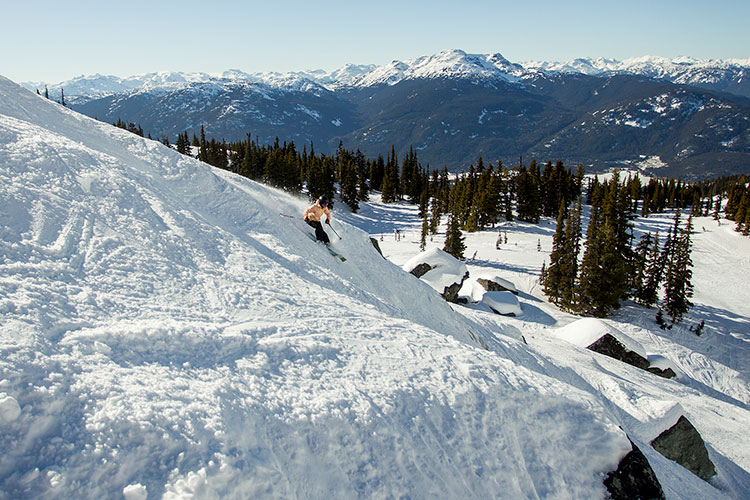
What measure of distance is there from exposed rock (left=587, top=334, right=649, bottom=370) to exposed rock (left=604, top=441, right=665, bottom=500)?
18.2 meters

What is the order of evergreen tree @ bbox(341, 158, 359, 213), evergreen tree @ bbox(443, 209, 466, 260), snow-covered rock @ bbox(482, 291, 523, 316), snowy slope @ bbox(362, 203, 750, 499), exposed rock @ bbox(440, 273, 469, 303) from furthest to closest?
1. evergreen tree @ bbox(341, 158, 359, 213)
2. evergreen tree @ bbox(443, 209, 466, 260)
3. snow-covered rock @ bbox(482, 291, 523, 316)
4. exposed rock @ bbox(440, 273, 469, 303)
5. snowy slope @ bbox(362, 203, 750, 499)

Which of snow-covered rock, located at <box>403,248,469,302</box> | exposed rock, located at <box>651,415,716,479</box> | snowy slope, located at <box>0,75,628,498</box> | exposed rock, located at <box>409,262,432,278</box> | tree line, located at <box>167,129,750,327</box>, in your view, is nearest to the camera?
snowy slope, located at <box>0,75,628,498</box>

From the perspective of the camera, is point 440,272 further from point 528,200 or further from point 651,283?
point 528,200

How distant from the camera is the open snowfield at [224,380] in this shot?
4324mm

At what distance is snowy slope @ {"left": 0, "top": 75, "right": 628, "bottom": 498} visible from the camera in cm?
429

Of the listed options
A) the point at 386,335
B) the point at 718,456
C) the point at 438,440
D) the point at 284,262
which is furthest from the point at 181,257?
the point at 718,456

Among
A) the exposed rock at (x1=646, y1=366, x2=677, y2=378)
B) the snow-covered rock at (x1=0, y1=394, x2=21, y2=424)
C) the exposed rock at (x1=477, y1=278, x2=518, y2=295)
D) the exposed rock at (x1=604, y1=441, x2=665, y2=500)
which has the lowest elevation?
the exposed rock at (x1=646, y1=366, x2=677, y2=378)

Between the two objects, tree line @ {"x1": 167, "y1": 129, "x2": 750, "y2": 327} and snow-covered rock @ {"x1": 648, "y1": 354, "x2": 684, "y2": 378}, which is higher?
tree line @ {"x1": 167, "y1": 129, "x2": 750, "y2": 327}

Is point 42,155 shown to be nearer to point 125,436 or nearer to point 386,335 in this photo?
point 125,436

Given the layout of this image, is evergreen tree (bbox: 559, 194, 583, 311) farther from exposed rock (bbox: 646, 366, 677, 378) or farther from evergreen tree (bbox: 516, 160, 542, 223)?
evergreen tree (bbox: 516, 160, 542, 223)

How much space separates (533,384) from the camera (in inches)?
278

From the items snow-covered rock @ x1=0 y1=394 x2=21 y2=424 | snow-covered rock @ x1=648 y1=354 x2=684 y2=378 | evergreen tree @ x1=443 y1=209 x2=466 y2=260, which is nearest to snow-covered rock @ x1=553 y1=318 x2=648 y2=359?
snow-covered rock @ x1=648 y1=354 x2=684 y2=378

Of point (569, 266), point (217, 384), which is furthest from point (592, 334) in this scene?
point (217, 384)

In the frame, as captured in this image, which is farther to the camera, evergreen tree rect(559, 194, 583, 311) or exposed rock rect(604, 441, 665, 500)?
evergreen tree rect(559, 194, 583, 311)
